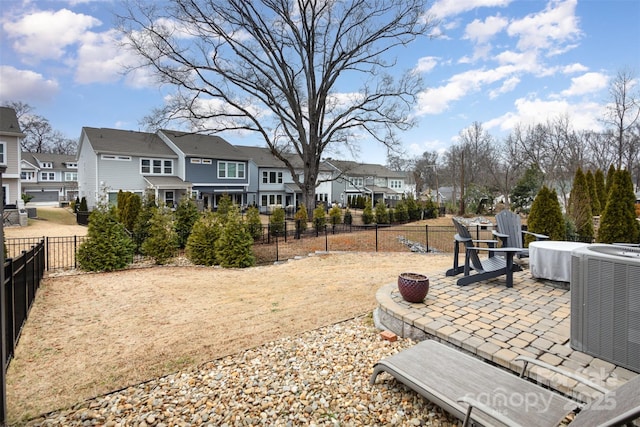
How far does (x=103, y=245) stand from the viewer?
8.81m

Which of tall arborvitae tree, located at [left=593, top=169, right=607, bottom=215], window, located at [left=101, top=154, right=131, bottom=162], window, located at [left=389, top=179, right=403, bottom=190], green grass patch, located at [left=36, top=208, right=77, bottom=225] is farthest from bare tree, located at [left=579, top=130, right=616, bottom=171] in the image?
green grass patch, located at [left=36, top=208, right=77, bottom=225]

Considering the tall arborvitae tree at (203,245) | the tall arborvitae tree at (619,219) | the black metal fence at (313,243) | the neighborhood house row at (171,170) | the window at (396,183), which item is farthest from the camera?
the window at (396,183)

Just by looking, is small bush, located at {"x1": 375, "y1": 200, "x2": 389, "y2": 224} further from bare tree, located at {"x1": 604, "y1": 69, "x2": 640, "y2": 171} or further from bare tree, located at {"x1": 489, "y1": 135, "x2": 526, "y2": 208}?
bare tree, located at {"x1": 604, "y1": 69, "x2": 640, "y2": 171}

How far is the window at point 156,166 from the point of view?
24483 millimetres

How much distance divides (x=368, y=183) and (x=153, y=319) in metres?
39.6

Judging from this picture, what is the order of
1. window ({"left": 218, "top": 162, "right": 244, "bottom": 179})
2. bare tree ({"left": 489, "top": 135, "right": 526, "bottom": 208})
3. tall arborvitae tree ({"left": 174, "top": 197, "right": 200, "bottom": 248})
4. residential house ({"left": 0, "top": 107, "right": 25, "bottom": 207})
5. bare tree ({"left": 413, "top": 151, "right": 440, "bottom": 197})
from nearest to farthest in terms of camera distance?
tall arborvitae tree ({"left": 174, "top": 197, "right": 200, "bottom": 248}) → residential house ({"left": 0, "top": 107, "right": 25, "bottom": 207}) → bare tree ({"left": 489, "top": 135, "right": 526, "bottom": 208}) → window ({"left": 218, "top": 162, "right": 244, "bottom": 179}) → bare tree ({"left": 413, "top": 151, "right": 440, "bottom": 197})

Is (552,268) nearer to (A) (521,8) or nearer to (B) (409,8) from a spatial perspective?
(A) (521,8)

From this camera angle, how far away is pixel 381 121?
2198 centimetres

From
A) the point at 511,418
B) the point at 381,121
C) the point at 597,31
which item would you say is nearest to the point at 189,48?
the point at 381,121

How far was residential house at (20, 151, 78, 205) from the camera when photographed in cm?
3919

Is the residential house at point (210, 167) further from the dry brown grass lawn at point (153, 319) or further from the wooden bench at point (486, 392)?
the wooden bench at point (486, 392)

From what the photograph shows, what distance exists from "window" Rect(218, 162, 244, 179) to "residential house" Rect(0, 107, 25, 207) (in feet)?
42.1

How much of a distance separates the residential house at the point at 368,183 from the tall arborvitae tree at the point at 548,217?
2668cm

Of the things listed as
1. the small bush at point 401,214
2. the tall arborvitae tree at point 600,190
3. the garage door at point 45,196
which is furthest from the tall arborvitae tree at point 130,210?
the garage door at point 45,196
